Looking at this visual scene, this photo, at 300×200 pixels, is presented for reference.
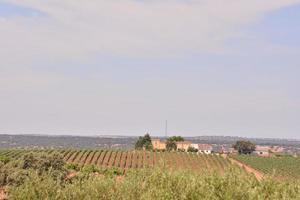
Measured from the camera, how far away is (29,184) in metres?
26.3

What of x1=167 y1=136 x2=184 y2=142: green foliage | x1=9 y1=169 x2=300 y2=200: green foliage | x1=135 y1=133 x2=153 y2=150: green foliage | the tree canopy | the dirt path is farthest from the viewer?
x1=167 y1=136 x2=184 y2=142: green foliage

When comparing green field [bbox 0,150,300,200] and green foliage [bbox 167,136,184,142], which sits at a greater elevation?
green foliage [bbox 167,136,184,142]

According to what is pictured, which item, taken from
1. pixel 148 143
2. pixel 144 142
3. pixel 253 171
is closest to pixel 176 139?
pixel 144 142

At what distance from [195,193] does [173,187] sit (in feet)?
5.94

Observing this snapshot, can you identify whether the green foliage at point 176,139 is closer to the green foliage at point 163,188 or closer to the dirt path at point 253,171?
the dirt path at point 253,171

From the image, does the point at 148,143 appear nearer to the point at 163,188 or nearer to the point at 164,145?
the point at 164,145

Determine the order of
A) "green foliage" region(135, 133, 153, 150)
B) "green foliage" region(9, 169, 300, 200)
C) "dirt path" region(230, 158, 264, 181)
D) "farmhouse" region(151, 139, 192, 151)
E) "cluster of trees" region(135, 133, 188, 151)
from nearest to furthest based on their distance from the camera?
"green foliage" region(9, 169, 300, 200), "dirt path" region(230, 158, 264, 181), "cluster of trees" region(135, 133, 188, 151), "green foliage" region(135, 133, 153, 150), "farmhouse" region(151, 139, 192, 151)

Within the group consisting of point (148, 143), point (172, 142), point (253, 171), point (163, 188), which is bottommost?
point (253, 171)

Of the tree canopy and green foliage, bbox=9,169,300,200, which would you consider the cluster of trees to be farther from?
green foliage, bbox=9,169,300,200

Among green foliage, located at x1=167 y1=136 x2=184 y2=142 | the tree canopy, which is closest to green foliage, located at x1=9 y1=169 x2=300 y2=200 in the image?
the tree canopy

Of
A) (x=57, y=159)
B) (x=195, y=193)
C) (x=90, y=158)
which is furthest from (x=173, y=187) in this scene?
(x=90, y=158)

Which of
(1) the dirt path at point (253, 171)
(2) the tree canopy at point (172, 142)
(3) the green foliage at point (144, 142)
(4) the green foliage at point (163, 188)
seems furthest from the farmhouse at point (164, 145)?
(4) the green foliage at point (163, 188)

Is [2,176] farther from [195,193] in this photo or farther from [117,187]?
[195,193]

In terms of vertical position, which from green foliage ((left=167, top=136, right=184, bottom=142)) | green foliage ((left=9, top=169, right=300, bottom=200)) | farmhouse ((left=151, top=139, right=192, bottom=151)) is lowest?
green foliage ((left=9, top=169, right=300, bottom=200))
